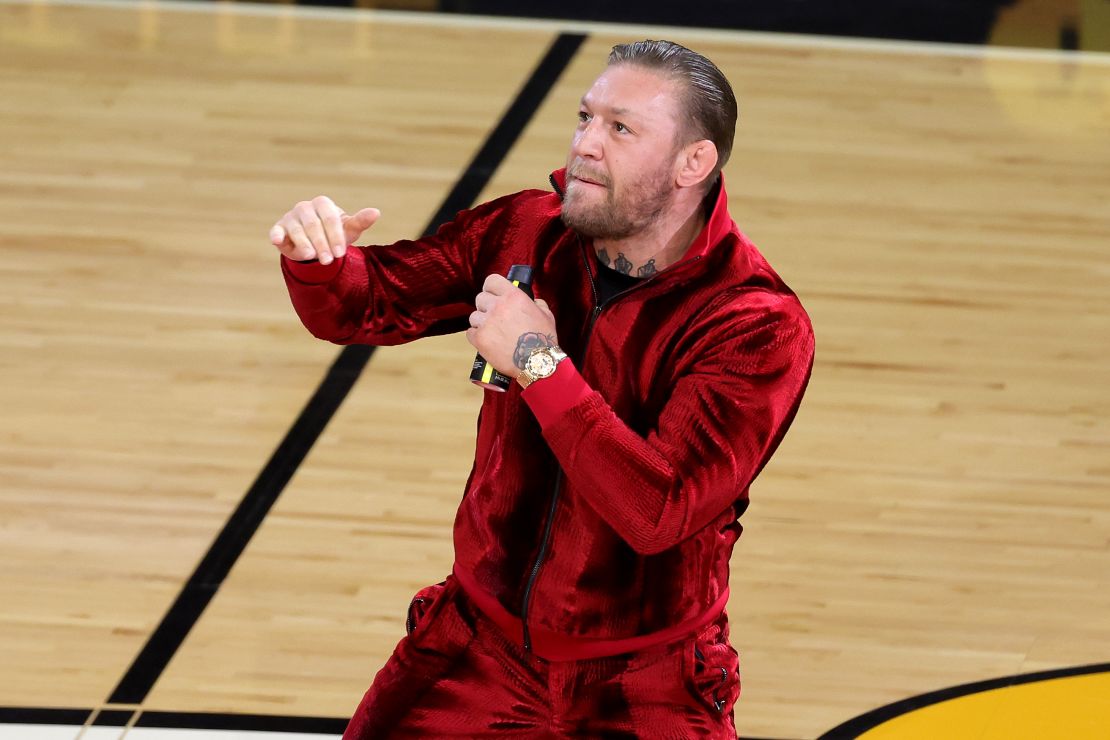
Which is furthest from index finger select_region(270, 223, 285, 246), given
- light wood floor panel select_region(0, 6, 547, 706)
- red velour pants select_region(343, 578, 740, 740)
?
light wood floor panel select_region(0, 6, 547, 706)

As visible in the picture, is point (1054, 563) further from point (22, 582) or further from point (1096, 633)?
point (22, 582)

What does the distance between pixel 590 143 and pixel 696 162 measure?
0.50 ft

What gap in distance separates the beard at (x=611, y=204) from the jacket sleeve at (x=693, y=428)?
0.18 m

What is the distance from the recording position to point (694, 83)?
2.61 meters

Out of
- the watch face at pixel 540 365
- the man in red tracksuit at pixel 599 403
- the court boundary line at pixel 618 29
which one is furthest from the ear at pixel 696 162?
the court boundary line at pixel 618 29

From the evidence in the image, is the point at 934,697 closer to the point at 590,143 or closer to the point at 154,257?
the point at 590,143

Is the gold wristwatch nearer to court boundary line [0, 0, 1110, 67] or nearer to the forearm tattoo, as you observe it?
the forearm tattoo

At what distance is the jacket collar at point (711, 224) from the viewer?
2.68 m

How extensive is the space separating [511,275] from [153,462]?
7.01 ft

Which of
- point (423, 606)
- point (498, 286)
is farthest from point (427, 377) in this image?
point (498, 286)

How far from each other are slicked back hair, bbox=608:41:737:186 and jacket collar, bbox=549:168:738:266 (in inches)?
3.8

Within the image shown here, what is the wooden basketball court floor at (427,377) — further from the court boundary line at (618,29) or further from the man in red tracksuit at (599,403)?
the man in red tracksuit at (599,403)

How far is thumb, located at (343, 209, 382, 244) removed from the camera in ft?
8.79

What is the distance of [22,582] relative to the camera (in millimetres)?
3938
